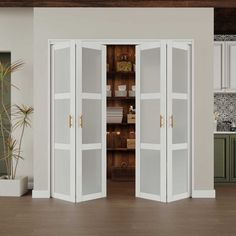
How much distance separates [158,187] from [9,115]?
8.70 feet

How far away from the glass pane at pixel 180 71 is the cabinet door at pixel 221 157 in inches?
61.5

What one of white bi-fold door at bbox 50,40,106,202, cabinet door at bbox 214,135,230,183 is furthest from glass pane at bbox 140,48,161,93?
cabinet door at bbox 214,135,230,183

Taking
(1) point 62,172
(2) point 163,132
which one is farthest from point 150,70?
(1) point 62,172

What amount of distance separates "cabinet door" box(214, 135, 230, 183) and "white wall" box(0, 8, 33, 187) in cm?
305

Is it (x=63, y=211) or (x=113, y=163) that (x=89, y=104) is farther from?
(x=113, y=163)

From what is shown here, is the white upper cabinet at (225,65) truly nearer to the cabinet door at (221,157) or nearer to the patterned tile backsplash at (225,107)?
the patterned tile backsplash at (225,107)

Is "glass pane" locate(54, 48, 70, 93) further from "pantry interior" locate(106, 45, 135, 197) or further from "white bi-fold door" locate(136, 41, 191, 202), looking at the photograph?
"pantry interior" locate(106, 45, 135, 197)

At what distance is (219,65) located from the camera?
24.3 feet

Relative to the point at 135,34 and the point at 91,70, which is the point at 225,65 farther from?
the point at 91,70

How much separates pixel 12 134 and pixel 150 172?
2.30m

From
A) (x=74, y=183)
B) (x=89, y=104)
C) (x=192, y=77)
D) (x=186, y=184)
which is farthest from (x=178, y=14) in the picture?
(x=74, y=183)

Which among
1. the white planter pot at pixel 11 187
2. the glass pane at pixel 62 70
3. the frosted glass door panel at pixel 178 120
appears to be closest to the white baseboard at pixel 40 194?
the white planter pot at pixel 11 187

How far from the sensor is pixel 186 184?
6051 mm

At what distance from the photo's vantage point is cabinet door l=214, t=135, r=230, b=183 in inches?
282
